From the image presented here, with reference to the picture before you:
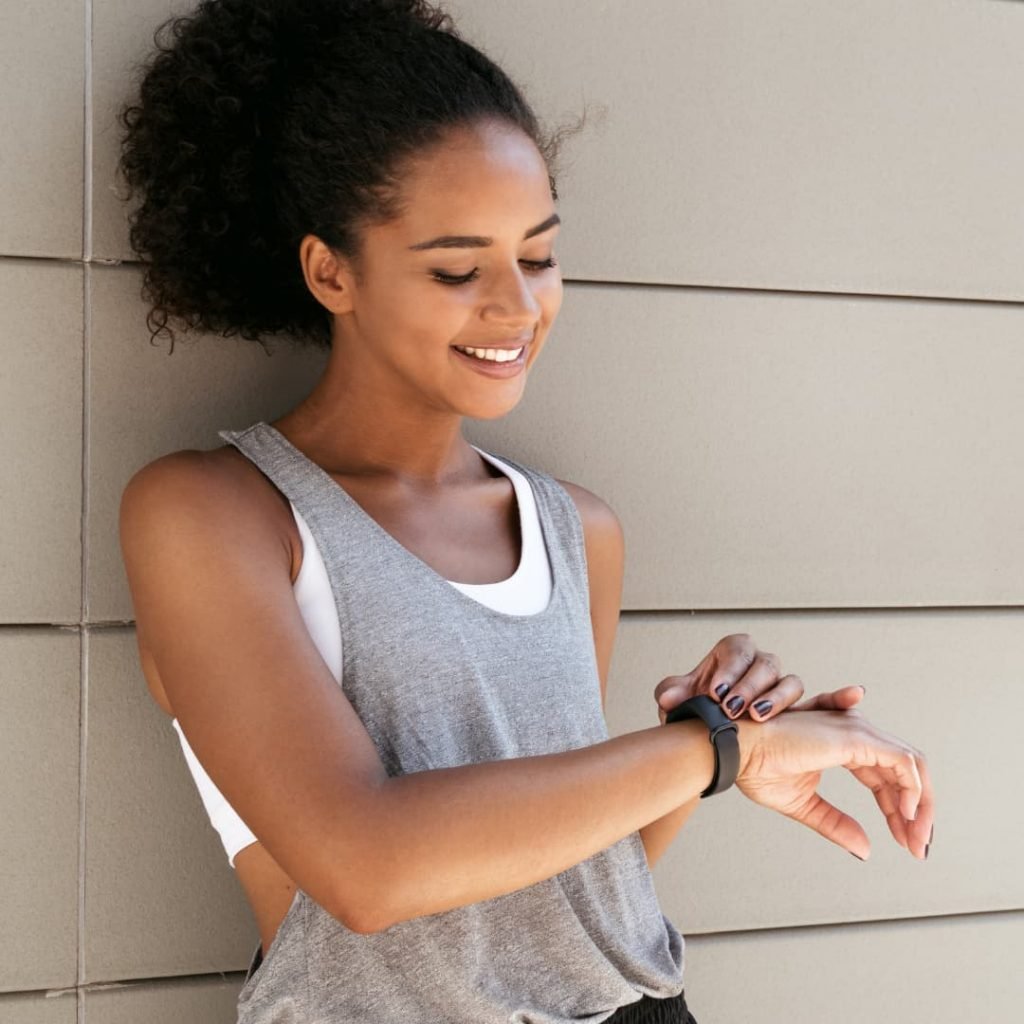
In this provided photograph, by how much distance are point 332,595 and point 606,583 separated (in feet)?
1.50

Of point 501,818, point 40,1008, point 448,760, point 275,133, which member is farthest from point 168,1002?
point 275,133

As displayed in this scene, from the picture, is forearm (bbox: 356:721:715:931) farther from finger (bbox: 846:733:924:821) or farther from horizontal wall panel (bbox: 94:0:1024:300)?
horizontal wall panel (bbox: 94:0:1024:300)

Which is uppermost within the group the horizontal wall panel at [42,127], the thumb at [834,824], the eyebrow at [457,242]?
the horizontal wall panel at [42,127]

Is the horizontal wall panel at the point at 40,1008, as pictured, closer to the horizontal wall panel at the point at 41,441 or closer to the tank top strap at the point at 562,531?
the horizontal wall panel at the point at 41,441

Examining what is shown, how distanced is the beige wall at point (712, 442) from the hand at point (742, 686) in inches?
18.4

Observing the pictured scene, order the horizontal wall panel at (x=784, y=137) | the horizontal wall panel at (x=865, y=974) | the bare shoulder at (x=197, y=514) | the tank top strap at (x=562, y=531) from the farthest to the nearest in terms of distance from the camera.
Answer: the horizontal wall panel at (x=865, y=974) < the horizontal wall panel at (x=784, y=137) < the tank top strap at (x=562, y=531) < the bare shoulder at (x=197, y=514)

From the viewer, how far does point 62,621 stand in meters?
1.65

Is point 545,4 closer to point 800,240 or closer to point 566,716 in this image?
point 800,240

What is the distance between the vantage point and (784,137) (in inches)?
76.1

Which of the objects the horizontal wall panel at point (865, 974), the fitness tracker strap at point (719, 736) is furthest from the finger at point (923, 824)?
the horizontal wall panel at point (865, 974)

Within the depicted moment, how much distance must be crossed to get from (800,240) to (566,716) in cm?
83

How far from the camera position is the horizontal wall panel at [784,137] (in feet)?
6.07

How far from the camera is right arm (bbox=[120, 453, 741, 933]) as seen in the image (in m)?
1.20

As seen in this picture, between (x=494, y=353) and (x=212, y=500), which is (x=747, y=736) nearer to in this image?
(x=494, y=353)
